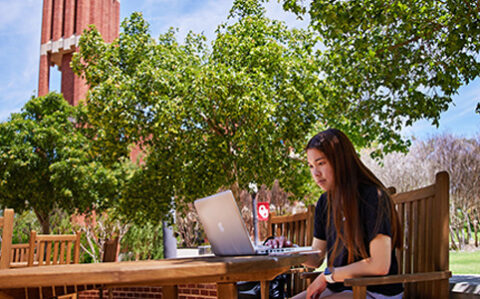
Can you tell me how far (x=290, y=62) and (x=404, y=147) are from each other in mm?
2944

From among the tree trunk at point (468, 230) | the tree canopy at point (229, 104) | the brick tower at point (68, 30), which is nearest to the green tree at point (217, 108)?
the tree canopy at point (229, 104)

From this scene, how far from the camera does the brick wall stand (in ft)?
19.7

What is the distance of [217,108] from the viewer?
9047 mm

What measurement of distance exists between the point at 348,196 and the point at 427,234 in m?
0.66

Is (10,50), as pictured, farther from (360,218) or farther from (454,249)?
(360,218)

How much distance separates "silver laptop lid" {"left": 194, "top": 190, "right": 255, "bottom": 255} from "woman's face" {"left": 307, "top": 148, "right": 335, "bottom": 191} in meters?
0.45

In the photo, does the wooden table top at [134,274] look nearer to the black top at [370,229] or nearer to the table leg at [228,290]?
the table leg at [228,290]

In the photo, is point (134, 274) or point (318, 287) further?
point (318, 287)

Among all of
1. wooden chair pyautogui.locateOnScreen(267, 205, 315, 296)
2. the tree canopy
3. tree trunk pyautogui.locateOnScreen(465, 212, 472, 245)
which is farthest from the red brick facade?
wooden chair pyautogui.locateOnScreen(267, 205, 315, 296)

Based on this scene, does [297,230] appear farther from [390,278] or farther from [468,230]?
[468,230]

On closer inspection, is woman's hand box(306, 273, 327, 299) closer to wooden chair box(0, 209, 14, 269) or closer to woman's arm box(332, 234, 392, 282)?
woman's arm box(332, 234, 392, 282)

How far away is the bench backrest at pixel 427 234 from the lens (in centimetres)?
229

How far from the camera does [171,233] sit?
11727mm

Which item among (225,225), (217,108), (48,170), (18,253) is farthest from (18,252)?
(48,170)
